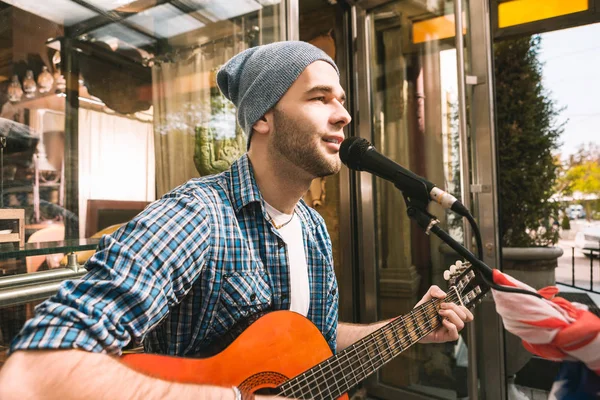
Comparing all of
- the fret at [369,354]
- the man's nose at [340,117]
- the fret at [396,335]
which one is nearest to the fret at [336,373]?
the fret at [369,354]

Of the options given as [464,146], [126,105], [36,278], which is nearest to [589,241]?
[464,146]

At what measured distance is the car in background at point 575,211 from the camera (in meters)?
3.80

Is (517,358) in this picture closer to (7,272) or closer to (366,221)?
(366,221)

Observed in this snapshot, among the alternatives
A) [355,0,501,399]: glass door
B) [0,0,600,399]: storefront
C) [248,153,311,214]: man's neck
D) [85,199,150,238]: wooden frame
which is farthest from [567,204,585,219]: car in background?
[85,199,150,238]: wooden frame

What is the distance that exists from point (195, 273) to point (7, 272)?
854 millimetres

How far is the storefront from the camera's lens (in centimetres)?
213

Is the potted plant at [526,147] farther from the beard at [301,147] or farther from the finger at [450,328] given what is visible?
the beard at [301,147]

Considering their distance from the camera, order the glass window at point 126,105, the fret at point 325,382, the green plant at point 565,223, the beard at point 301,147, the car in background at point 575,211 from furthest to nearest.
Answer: the green plant at point 565,223, the car in background at point 575,211, the glass window at point 126,105, the beard at point 301,147, the fret at point 325,382

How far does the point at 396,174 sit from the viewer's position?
1025 mm

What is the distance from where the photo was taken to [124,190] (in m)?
2.73

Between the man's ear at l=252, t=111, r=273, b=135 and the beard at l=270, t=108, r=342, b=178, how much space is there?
4cm

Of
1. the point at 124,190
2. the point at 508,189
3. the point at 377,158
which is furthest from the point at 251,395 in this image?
the point at 508,189

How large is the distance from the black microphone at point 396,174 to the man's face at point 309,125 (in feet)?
0.67

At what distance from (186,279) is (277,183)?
50cm
